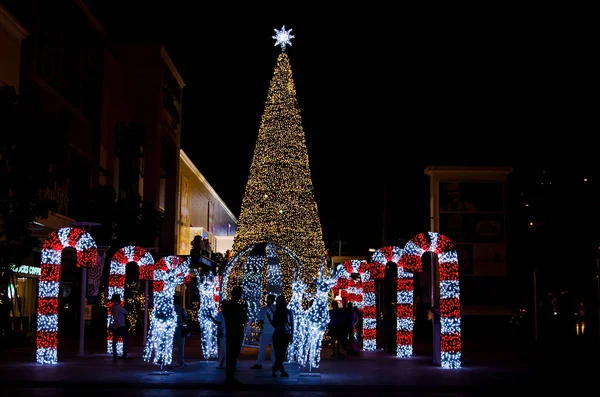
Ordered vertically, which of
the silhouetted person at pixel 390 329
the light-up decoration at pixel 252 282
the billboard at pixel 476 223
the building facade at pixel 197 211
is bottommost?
the silhouetted person at pixel 390 329

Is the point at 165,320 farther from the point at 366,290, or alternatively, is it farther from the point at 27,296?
the point at 27,296

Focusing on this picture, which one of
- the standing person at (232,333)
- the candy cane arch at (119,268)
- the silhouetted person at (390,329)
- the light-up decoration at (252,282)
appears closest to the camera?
the standing person at (232,333)

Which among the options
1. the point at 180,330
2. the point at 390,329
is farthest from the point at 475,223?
the point at 180,330

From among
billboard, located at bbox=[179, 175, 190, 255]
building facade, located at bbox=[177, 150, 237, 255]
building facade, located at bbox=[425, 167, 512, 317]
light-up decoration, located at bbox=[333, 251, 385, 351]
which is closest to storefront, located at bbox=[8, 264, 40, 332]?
light-up decoration, located at bbox=[333, 251, 385, 351]

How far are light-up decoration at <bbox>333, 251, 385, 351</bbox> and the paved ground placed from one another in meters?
3.88

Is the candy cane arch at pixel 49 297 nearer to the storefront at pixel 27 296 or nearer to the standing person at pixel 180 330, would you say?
the standing person at pixel 180 330

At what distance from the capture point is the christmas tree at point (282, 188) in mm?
32688

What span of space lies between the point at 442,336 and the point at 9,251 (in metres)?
12.4

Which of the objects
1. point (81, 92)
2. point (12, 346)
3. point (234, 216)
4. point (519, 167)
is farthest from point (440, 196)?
point (234, 216)

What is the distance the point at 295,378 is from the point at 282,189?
16774 millimetres

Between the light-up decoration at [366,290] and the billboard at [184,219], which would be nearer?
the light-up decoration at [366,290]

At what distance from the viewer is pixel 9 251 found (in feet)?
74.7

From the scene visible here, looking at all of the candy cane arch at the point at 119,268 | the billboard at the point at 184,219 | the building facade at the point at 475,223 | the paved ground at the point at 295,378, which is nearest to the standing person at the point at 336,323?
the paved ground at the point at 295,378

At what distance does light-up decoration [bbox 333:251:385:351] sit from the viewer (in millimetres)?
25094
